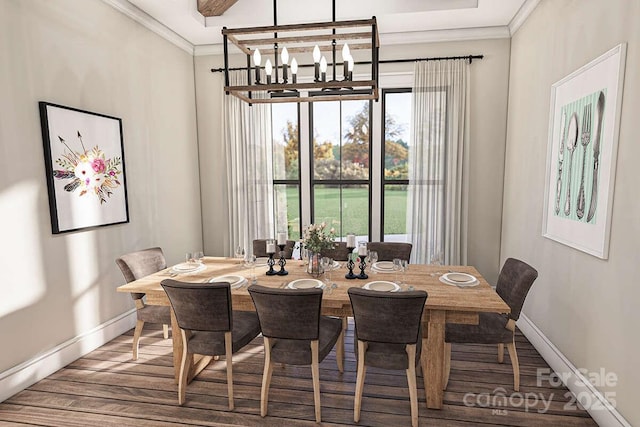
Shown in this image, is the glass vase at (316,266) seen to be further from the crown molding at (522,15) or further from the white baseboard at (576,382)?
the crown molding at (522,15)

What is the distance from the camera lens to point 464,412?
8.20 ft

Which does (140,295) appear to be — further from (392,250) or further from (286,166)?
(286,166)

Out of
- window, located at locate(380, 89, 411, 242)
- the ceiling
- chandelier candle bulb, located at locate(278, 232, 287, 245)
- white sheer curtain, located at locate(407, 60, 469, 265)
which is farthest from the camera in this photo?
window, located at locate(380, 89, 411, 242)

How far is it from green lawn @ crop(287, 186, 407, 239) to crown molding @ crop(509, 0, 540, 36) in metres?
2.17

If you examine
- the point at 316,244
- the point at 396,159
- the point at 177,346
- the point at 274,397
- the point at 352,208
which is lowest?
the point at 274,397

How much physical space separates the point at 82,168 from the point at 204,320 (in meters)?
1.93

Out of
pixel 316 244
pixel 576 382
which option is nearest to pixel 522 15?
pixel 316 244

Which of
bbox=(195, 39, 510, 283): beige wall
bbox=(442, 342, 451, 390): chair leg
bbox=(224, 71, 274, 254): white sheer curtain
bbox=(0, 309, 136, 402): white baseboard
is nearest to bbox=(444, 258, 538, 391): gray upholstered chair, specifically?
bbox=(442, 342, 451, 390): chair leg

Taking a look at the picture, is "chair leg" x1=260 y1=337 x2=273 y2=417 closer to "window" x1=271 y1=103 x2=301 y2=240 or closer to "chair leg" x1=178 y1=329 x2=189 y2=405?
"chair leg" x1=178 y1=329 x2=189 y2=405

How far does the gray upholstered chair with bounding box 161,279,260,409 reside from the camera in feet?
7.67

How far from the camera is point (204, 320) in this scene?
2.43 m

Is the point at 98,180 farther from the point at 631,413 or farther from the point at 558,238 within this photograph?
the point at 631,413

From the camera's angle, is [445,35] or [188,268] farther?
[445,35]

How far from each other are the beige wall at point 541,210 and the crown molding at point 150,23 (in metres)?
3.98
